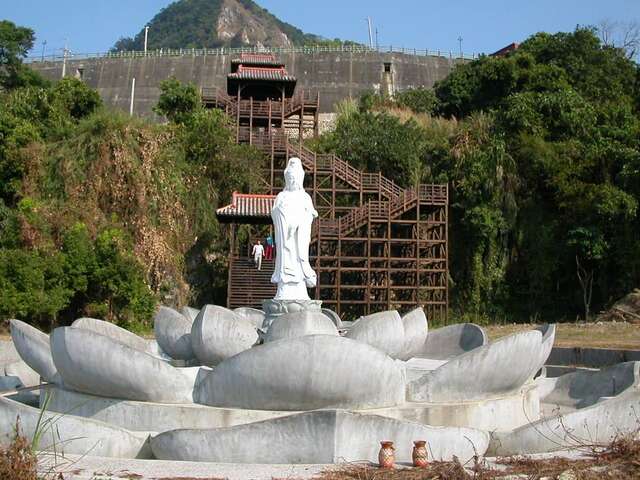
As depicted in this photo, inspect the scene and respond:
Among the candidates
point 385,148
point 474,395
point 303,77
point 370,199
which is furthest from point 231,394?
point 303,77

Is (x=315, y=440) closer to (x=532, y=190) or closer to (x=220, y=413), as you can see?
(x=220, y=413)

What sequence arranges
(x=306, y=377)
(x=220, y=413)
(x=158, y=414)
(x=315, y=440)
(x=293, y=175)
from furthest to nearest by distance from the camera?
1. (x=293, y=175)
2. (x=158, y=414)
3. (x=220, y=413)
4. (x=306, y=377)
5. (x=315, y=440)

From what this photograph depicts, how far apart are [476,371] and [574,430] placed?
3.86 feet

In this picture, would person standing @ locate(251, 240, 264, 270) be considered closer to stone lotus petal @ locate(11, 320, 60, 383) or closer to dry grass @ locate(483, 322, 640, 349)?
dry grass @ locate(483, 322, 640, 349)

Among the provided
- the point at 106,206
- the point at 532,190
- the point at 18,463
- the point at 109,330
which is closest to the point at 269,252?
the point at 106,206

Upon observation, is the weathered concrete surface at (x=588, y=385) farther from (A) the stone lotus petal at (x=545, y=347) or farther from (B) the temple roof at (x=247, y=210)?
(B) the temple roof at (x=247, y=210)

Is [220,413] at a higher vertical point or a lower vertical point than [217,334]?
lower

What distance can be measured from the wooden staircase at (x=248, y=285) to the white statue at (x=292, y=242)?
606 inches

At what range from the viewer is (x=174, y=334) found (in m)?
10.9

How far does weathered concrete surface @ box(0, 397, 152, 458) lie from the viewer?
6.71m

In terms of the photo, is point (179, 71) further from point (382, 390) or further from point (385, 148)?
point (382, 390)

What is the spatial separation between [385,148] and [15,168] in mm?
15160

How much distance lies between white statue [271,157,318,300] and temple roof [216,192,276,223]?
14578 mm

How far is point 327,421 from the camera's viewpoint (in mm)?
6066
